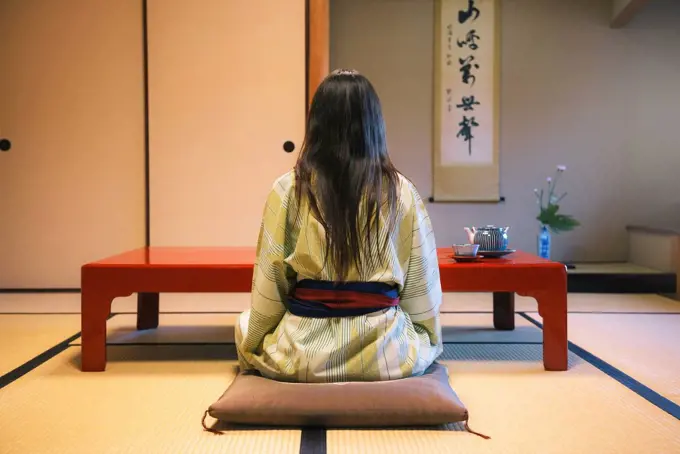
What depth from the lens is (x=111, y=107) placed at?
4.84 m

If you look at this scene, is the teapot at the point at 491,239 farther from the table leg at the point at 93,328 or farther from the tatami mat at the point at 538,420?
the table leg at the point at 93,328

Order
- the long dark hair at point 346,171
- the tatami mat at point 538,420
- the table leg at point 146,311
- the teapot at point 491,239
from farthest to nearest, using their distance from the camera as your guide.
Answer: the table leg at point 146,311, the teapot at point 491,239, the long dark hair at point 346,171, the tatami mat at point 538,420

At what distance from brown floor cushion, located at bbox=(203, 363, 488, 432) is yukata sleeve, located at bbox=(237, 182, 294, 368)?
11.0 inches

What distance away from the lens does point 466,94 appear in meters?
5.48

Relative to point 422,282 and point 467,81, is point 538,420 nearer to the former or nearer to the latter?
point 422,282

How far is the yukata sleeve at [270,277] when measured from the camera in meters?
2.15

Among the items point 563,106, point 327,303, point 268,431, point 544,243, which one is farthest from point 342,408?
point 563,106

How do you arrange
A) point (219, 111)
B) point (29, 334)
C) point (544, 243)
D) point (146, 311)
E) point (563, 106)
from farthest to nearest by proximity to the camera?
point (563, 106) < point (219, 111) < point (544, 243) < point (146, 311) < point (29, 334)

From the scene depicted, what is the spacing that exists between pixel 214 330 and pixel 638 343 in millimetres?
2007

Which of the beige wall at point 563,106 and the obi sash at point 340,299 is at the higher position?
the beige wall at point 563,106

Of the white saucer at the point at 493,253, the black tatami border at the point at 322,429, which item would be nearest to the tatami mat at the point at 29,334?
the black tatami border at the point at 322,429

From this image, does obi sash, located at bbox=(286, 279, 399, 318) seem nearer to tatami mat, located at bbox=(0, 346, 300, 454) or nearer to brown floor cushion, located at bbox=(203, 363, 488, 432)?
brown floor cushion, located at bbox=(203, 363, 488, 432)

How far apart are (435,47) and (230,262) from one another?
340 centimetres

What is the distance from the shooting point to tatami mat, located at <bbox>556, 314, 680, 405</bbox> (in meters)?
2.52
